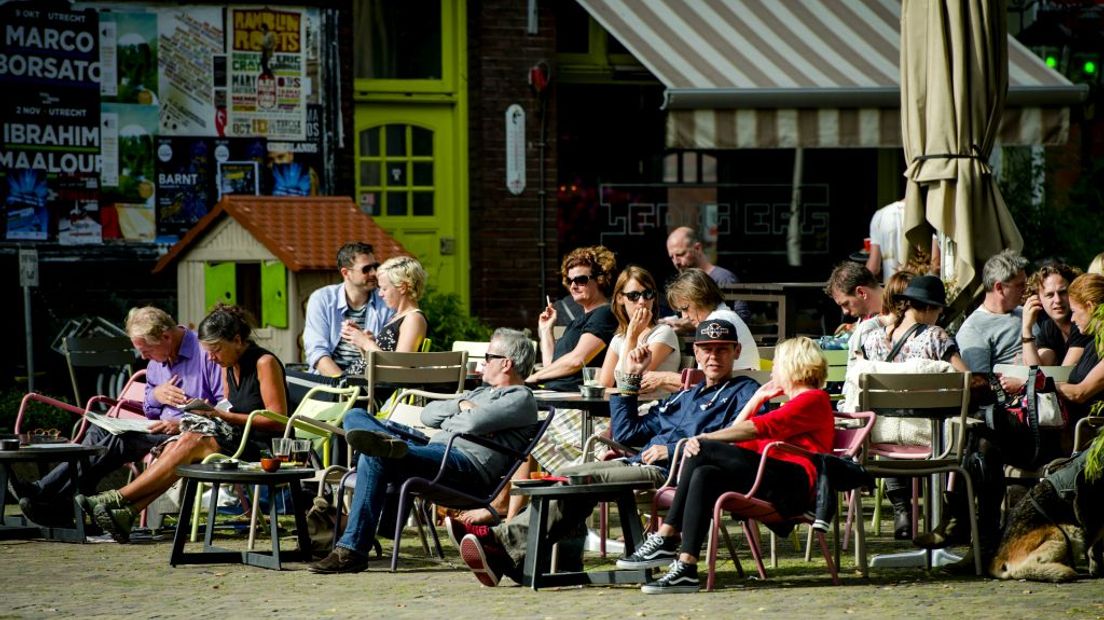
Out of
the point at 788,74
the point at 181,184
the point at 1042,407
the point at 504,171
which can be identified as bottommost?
the point at 1042,407

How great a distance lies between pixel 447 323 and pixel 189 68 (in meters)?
2.98

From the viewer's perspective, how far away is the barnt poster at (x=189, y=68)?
1427cm

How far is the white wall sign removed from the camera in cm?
1500

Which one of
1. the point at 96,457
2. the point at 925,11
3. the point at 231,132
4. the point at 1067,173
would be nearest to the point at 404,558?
the point at 96,457

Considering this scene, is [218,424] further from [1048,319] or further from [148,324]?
[1048,319]

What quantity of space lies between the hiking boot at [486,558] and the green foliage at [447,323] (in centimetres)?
560

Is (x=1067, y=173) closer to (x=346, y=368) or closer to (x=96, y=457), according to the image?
(x=346, y=368)

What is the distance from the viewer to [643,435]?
8359mm

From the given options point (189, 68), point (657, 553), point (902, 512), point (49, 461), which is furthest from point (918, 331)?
point (189, 68)

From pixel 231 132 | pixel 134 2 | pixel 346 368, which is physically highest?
pixel 134 2

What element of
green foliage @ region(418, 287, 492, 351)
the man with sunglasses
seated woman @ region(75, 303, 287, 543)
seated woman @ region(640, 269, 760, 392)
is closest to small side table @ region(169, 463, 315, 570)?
seated woman @ region(75, 303, 287, 543)

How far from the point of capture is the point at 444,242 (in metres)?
15.3

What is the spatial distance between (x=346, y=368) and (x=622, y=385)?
10.4ft

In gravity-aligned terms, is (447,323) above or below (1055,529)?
above
